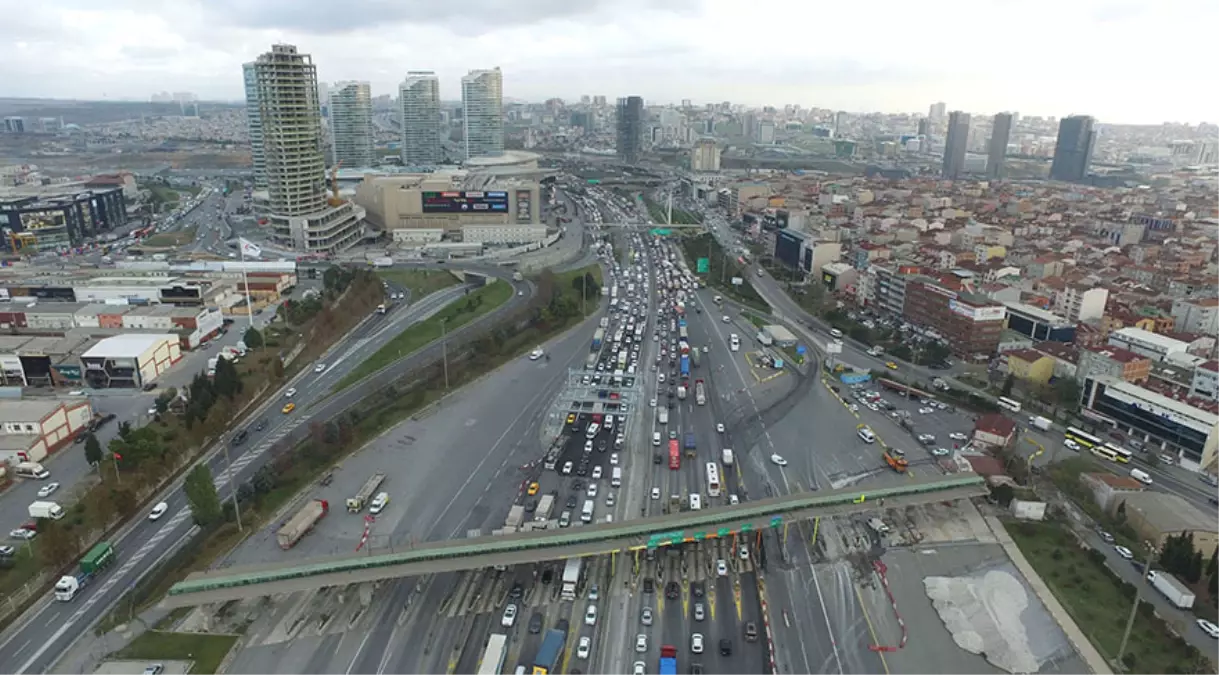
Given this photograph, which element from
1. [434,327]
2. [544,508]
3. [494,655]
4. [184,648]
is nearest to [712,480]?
[544,508]

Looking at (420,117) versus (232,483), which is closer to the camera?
(232,483)

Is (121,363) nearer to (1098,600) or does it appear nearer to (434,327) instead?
(434,327)

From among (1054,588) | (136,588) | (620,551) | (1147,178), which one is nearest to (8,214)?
(136,588)

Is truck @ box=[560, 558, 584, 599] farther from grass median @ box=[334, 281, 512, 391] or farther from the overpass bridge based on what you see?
grass median @ box=[334, 281, 512, 391]

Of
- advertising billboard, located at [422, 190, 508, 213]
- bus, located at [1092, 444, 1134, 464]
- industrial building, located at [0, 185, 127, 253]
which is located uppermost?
advertising billboard, located at [422, 190, 508, 213]

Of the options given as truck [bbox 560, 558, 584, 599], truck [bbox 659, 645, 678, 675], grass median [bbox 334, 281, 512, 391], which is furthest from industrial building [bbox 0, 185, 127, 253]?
truck [bbox 659, 645, 678, 675]

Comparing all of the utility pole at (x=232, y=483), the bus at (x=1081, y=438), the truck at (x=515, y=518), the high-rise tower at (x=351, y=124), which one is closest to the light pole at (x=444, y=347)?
the utility pole at (x=232, y=483)
